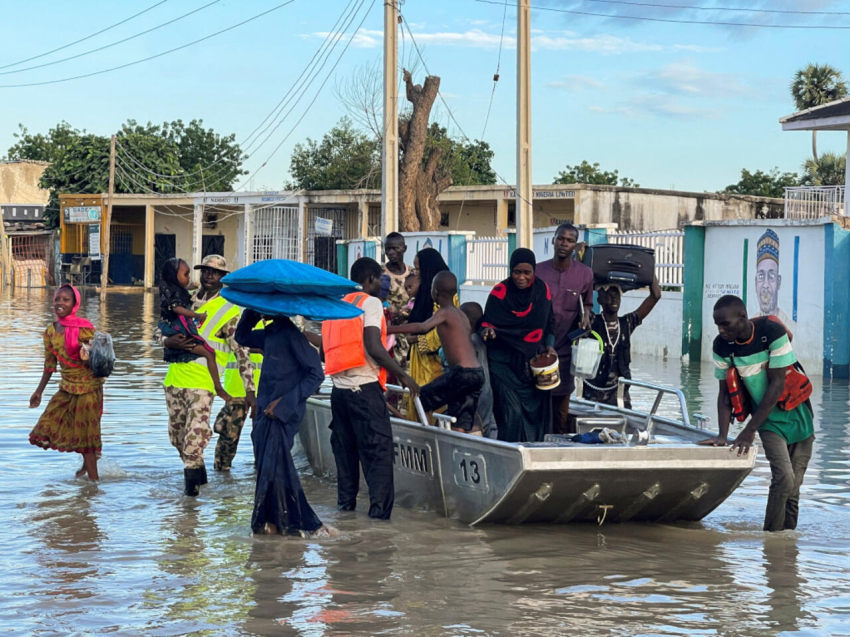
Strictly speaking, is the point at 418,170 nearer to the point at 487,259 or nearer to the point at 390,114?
the point at 487,259

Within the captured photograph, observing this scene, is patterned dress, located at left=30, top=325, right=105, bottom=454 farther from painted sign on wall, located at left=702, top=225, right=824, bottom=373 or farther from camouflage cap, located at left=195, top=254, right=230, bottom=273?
painted sign on wall, located at left=702, top=225, right=824, bottom=373

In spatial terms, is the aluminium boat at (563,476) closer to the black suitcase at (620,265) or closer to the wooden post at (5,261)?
the black suitcase at (620,265)

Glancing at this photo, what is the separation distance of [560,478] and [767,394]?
49.1 inches

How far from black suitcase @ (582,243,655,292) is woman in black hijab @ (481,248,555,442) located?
120cm

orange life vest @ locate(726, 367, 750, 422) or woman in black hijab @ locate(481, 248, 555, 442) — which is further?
woman in black hijab @ locate(481, 248, 555, 442)

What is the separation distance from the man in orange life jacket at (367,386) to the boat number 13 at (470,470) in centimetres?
48

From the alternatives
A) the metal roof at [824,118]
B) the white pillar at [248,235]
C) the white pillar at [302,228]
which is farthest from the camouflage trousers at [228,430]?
the white pillar at [248,235]

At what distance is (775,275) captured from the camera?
1698 centimetres

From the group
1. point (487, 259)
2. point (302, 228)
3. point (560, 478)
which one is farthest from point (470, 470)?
point (302, 228)

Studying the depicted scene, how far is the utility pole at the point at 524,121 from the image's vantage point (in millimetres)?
19672

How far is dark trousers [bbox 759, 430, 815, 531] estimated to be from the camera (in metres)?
6.73

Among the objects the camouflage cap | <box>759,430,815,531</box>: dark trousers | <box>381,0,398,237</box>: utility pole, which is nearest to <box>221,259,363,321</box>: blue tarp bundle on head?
the camouflage cap

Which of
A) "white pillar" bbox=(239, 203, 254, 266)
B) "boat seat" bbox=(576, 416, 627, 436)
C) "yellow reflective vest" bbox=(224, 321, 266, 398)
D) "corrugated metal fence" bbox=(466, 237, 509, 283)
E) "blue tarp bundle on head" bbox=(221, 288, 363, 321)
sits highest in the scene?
"white pillar" bbox=(239, 203, 254, 266)

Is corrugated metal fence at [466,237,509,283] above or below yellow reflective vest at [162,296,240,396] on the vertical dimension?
above
